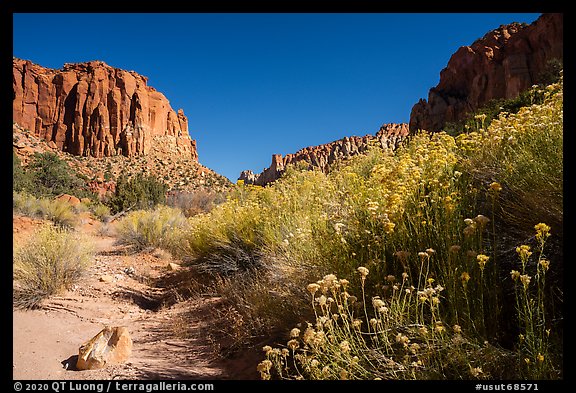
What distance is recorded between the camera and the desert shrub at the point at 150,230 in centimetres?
1020

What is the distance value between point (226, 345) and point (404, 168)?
8.69 feet

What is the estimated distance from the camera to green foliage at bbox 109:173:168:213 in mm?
19098

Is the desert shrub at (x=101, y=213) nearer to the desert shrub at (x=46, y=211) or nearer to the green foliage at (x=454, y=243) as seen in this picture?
the desert shrub at (x=46, y=211)

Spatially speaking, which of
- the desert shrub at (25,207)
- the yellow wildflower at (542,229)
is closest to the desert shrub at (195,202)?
the desert shrub at (25,207)

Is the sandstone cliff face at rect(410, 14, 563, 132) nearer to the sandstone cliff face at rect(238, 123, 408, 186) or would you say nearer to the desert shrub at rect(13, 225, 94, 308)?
the sandstone cliff face at rect(238, 123, 408, 186)

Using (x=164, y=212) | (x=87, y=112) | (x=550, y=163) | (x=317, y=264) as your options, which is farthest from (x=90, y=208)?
(x=87, y=112)

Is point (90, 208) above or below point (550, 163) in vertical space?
above

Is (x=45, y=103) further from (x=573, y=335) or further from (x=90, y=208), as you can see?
(x=573, y=335)

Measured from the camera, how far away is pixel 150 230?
1050cm

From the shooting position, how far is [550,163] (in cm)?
249

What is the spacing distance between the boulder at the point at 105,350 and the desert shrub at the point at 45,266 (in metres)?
2.36

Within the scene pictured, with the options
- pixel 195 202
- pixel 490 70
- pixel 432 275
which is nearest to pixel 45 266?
pixel 432 275

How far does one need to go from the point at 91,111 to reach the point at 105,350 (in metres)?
85.0
